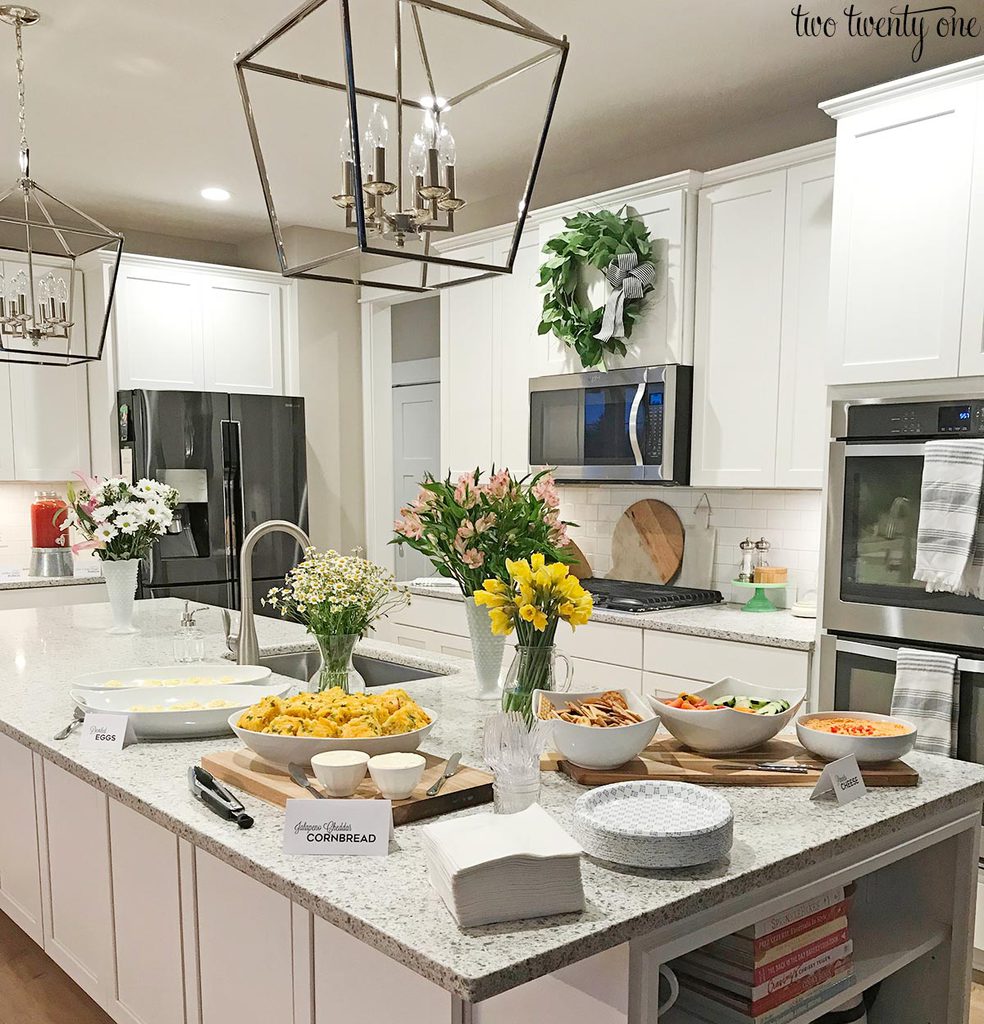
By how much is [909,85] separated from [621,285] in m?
1.31

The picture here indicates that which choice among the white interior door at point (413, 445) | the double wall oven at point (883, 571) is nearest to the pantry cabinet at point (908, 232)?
the double wall oven at point (883, 571)

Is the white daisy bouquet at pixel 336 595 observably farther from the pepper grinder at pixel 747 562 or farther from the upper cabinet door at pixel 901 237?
the pepper grinder at pixel 747 562

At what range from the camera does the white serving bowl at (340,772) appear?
1519 millimetres

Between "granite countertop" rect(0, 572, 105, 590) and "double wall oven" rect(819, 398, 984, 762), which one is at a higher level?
"double wall oven" rect(819, 398, 984, 762)

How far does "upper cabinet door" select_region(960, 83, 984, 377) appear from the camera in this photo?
107 inches

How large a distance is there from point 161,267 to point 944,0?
12.9 feet

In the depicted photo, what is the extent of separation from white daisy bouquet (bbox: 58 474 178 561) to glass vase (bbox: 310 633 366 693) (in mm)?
1310

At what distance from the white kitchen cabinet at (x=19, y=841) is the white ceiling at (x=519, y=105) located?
2214 mm

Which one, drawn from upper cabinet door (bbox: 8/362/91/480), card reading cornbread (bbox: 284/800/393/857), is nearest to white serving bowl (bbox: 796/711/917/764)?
card reading cornbread (bbox: 284/800/393/857)

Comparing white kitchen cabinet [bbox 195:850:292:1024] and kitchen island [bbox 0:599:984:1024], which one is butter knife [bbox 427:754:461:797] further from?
white kitchen cabinet [bbox 195:850:292:1024]

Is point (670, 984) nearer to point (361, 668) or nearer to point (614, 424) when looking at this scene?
point (361, 668)

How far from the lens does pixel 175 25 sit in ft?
10.2

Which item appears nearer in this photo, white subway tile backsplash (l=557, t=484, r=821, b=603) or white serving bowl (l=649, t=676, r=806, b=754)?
white serving bowl (l=649, t=676, r=806, b=754)

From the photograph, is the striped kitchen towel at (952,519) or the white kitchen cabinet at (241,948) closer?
the white kitchen cabinet at (241,948)
